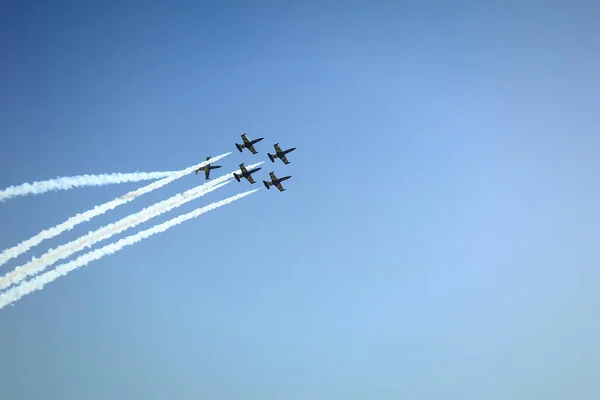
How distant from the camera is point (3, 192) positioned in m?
72.8

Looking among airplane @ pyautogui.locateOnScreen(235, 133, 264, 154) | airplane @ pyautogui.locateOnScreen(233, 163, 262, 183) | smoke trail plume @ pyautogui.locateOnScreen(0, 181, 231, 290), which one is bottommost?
smoke trail plume @ pyautogui.locateOnScreen(0, 181, 231, 290)

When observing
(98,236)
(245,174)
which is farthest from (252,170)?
(98,236)

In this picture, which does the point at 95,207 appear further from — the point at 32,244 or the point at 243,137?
the point at 243,137

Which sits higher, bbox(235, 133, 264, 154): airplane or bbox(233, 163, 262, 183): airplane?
bbox(235, 133, 264, 154): airplane

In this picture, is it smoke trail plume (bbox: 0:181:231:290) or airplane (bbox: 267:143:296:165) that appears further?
airplane (bbox: 267:143:296:165)

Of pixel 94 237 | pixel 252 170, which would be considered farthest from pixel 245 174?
pixel 94 237

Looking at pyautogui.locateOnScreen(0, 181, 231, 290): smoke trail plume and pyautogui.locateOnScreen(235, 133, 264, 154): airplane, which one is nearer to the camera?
pyautogui.locateOnScreen(0, 181, 231, 290): smoke trail plume

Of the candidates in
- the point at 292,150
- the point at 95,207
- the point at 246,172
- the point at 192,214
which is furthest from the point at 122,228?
the point at 292,150

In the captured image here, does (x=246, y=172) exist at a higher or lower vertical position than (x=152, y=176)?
higher

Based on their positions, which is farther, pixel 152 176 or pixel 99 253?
pixel 152 176

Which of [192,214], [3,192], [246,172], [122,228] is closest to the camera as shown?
[3,192]

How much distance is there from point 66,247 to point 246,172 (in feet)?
107

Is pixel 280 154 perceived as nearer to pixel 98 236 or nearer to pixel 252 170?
pixel 252 170

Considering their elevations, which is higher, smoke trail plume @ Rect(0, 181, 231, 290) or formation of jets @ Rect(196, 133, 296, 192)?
formation of jets @ Rect(196, 133, 296, 192)
